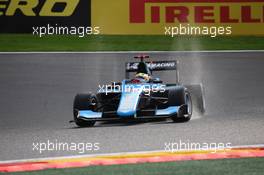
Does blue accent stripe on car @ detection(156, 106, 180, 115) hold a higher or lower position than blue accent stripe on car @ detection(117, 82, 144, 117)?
lower

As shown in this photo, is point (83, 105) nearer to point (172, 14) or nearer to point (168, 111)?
point (168, 111)

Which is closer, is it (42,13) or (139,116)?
(139,116)

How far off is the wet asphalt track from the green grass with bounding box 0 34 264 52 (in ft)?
3.67

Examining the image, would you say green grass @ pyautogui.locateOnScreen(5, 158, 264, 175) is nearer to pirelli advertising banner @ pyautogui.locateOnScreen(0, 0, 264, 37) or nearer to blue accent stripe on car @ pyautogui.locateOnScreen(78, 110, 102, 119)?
blue accent stripe on car @ pyautogui.locateOnScreen(78, 110, 102, 119)

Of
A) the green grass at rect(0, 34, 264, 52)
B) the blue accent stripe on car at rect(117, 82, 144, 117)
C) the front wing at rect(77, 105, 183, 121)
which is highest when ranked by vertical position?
the blue accent stripe on car at rect(117, 82, 144, 117)

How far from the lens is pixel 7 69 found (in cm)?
1816

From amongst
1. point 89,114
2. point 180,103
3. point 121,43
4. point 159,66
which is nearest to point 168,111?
point 180,103

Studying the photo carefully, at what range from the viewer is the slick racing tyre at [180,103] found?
40.3 ft

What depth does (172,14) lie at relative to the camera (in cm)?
2269

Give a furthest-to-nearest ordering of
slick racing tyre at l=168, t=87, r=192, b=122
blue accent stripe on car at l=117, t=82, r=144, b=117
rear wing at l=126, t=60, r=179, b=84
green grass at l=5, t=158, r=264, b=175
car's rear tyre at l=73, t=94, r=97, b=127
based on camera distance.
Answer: rear wing at l=126, t=60, r=179, b=84, car's rear tyre at l=73, t=94, r=97, b=127, slick racing tyre at l=168, t=87, r=192, b=122, blue accent stripe on car at l=117, t=82, r=144, b=117, green grass at l=5, t=158, r=264, b=175

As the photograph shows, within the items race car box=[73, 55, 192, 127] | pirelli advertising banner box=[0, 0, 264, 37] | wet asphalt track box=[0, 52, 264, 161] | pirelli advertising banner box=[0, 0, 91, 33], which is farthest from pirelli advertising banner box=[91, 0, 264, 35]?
race car box=[73, 55, 192, 127]

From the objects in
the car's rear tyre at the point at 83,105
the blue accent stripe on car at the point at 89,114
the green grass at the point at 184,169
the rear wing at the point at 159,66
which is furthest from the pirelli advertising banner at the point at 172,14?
the green grass at the point at 184,169

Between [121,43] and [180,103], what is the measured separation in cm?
1013

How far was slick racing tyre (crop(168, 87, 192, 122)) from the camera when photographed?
40.3 feet
